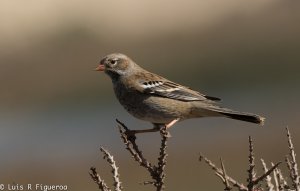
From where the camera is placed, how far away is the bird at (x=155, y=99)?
31.0ft

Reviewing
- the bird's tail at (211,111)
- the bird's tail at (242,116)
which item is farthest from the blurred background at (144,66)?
the bird's tail at (242,116)

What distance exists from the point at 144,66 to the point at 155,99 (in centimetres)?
1824

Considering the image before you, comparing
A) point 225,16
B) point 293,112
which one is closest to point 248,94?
point 293,112

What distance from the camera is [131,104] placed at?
9539 millimetres

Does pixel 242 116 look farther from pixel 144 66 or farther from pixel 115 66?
pixel 144 66

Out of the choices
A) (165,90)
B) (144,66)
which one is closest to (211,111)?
(165,90)

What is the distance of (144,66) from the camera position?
1102 inches

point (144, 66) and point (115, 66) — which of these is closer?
point (115, 66)

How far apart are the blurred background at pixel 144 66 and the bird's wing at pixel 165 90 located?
724 cm

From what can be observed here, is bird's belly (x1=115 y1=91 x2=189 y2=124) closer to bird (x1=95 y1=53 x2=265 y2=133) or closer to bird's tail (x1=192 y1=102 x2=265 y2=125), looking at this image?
bird (x1=95 y1=53 x2=265 y2=133)

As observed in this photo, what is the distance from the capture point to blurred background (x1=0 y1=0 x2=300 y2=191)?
20219mm

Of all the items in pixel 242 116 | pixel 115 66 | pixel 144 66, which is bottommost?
pixel 242 116

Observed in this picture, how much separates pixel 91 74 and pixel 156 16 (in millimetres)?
6724

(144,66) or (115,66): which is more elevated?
(144,66)
